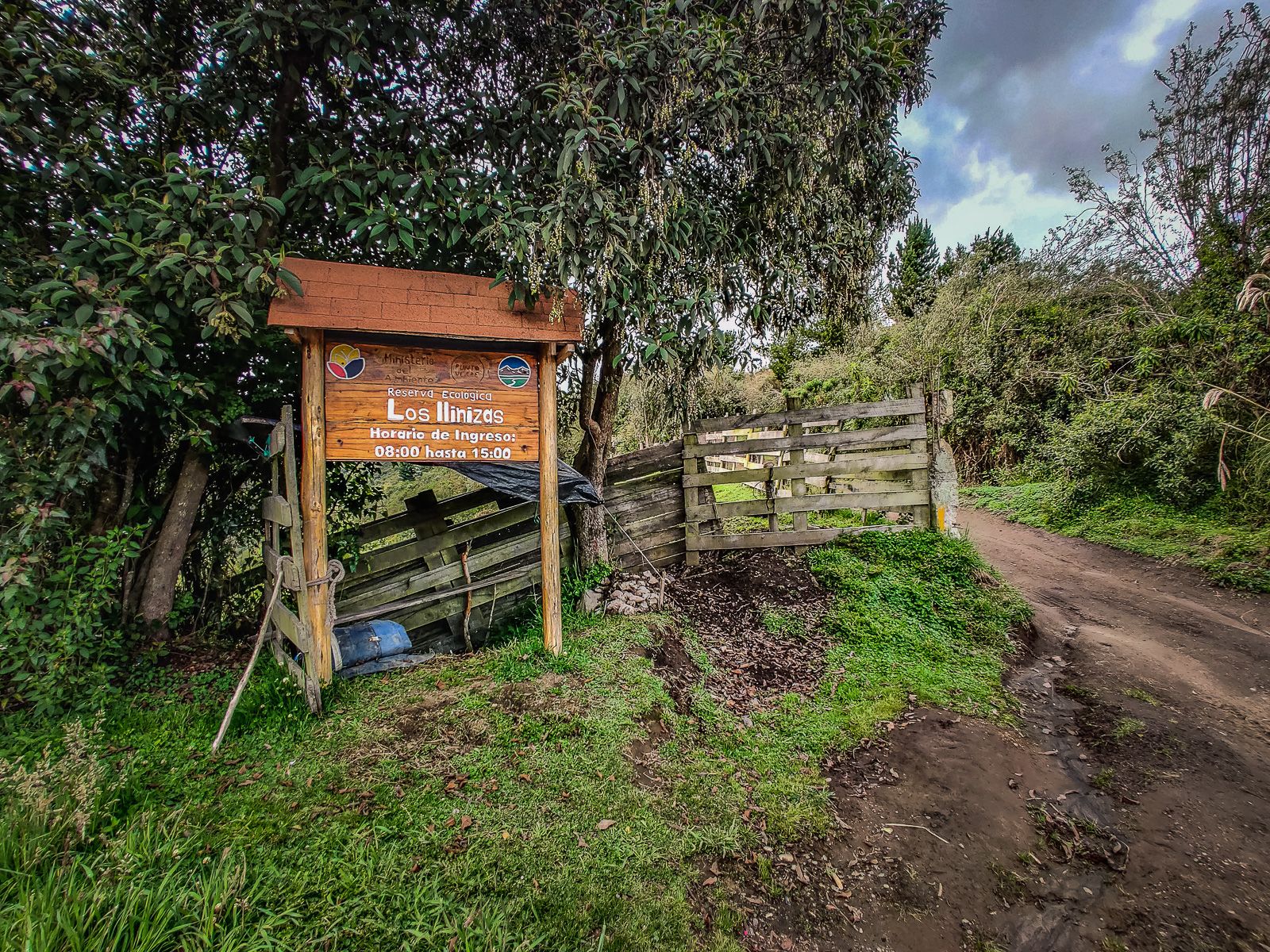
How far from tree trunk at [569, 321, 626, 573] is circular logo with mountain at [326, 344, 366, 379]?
265cm

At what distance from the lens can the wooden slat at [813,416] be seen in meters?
6.89

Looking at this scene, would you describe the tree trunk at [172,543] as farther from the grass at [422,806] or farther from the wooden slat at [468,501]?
the wooden slat at [468,501]

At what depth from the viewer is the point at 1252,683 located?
4.64 m

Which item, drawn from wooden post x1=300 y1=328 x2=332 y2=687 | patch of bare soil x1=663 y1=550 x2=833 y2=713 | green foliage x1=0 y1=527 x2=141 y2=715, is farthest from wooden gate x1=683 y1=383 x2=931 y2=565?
green foliage x1=0 y1=527 x2=141 y2=715

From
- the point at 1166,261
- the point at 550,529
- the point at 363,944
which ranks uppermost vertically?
the point at 1166,261

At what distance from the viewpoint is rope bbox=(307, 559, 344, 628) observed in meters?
3.63

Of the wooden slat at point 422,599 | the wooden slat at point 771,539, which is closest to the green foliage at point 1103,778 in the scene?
the wooden slat at point 771,539

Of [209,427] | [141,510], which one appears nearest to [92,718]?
[141,510]

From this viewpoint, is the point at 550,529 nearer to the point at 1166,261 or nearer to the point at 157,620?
the point at 157,620

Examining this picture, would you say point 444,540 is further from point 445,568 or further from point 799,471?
point 799,471

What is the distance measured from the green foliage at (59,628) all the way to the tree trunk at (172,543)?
566mm

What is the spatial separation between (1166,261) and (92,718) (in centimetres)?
1835

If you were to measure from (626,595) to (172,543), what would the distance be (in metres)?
4.06

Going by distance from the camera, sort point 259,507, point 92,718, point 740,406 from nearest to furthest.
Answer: point 92,718, point 259,507, point 740,406
